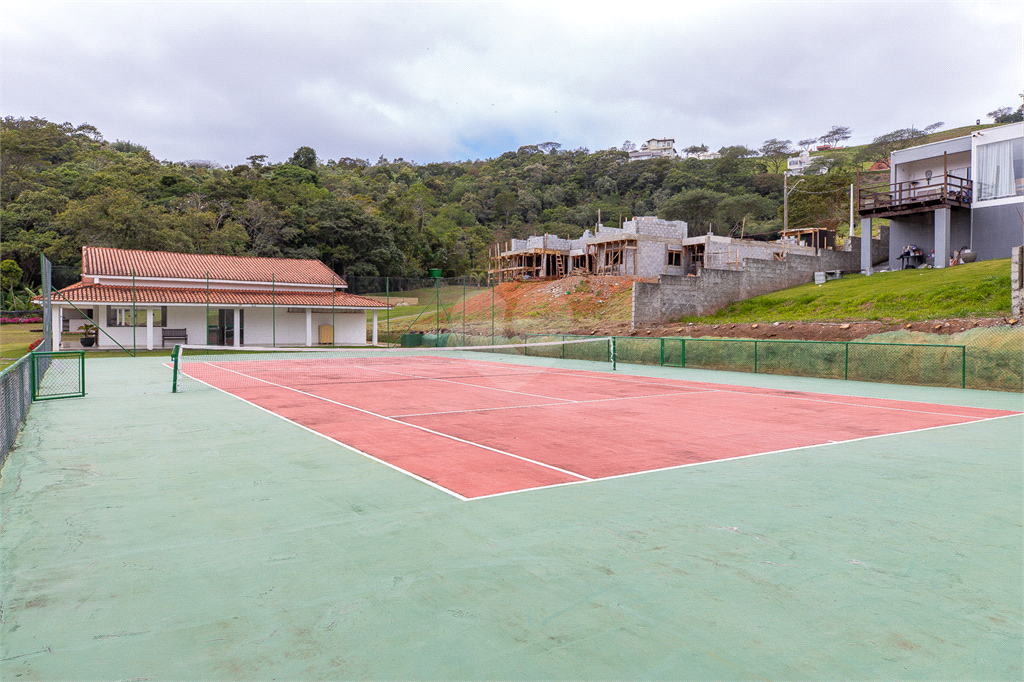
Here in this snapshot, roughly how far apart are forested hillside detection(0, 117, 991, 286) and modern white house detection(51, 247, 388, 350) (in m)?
12.3

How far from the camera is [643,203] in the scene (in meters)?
89.1

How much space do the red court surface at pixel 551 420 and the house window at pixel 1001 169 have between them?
2200 centimetres

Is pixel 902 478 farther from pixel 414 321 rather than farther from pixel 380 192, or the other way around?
pixel 380 192

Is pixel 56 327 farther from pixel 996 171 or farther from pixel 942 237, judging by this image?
pixel 996 171

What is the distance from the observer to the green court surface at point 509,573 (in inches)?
126

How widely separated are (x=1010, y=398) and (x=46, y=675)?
58.7 feet

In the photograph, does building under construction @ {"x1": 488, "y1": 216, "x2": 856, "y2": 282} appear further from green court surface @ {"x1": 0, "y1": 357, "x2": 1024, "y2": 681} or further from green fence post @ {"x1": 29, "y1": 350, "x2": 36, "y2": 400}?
green court surface @ {"x1": 0, "y1": 357, "x2": 1024, "y2": 681}

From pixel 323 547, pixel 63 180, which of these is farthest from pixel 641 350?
pixel 63 180

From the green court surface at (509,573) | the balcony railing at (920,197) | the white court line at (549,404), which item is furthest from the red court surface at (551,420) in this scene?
the balcony railing at (920,197)

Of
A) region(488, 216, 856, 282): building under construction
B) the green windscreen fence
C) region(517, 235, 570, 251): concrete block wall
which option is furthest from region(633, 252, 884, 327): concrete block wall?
region(517, 235, 570, 251): concrete block wall

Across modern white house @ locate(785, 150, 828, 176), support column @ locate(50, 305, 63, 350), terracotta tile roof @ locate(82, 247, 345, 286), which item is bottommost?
support column @ locate(50, 305, 63, 350)

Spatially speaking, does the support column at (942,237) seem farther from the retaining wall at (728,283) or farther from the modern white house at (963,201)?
the retaining wall at (728,283)

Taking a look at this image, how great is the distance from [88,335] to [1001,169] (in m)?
45.1

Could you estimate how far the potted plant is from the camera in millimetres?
32562
